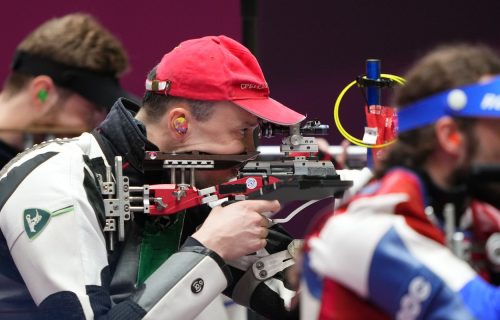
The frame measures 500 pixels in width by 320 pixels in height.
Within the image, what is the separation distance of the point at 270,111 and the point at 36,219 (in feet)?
2.23

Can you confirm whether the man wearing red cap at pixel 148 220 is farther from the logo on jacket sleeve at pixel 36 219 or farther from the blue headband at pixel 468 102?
the blue headband at pixel 468 102

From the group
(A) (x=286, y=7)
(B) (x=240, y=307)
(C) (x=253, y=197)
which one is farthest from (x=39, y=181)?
(A) (x=286, y=7)

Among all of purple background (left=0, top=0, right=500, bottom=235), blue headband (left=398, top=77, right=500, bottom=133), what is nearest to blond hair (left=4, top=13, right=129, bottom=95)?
purple background (left=0, top=0, right=500, bottom=235)

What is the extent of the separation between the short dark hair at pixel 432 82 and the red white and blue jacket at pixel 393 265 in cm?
4

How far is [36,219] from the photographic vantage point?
2152mm

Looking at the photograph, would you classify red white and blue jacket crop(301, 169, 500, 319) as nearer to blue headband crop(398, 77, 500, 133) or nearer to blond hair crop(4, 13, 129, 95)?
blue headband crop(398, 77, 500, 133)

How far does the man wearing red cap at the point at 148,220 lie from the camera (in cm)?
215

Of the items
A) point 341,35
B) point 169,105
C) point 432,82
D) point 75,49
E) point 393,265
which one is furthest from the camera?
point 341,35

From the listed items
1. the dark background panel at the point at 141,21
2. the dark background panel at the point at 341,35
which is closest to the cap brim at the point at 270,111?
the dark background panel at the point at 341,35

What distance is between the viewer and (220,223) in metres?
2.33

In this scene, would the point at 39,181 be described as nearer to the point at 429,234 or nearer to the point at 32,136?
the point at 32,136

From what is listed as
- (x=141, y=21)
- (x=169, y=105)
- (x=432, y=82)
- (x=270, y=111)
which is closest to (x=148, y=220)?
(x=169, y=105)

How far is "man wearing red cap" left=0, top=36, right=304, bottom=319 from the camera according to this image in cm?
215

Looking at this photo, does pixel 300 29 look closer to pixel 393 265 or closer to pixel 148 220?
pixel 148 220
